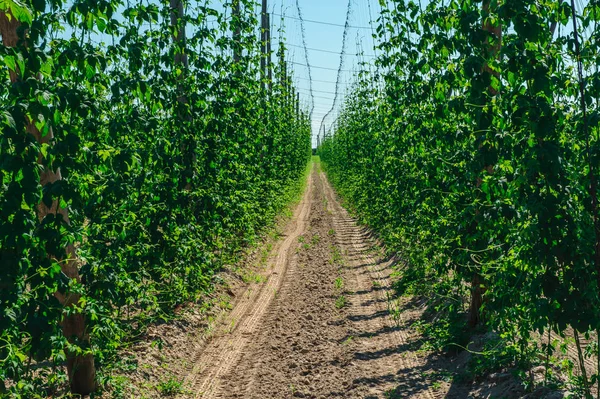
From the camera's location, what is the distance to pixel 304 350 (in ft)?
23.1

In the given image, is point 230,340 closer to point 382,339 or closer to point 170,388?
point 170,388

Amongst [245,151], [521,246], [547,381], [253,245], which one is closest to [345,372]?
[547,381]

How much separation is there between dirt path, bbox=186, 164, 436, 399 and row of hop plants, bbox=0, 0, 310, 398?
40.2 inches

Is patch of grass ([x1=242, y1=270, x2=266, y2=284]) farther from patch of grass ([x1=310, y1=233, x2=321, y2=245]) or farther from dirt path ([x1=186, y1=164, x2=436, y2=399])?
patch of grass ([x1=310, y1=233, x2=321, y2=245])

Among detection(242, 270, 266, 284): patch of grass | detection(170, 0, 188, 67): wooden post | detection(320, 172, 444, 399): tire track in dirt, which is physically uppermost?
detection(170, 0, 188, 67): wooden post

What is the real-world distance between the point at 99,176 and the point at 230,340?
3.68 m

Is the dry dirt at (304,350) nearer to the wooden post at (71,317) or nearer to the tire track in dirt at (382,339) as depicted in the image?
the tire track in dirt at (382,339)

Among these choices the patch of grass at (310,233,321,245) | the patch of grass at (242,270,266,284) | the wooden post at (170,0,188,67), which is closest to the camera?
the wooden post at (170,0,188,67)

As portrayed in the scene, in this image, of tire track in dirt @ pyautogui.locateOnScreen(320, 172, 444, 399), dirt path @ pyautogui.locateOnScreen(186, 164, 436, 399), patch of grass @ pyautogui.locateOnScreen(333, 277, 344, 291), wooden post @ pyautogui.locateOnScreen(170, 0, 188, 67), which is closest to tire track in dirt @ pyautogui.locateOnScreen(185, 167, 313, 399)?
dirt path @ pyautogui.locateOnScreen(186, 164, 436, 399)

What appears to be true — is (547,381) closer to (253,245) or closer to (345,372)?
(345,372)

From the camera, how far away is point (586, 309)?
3.84 metres

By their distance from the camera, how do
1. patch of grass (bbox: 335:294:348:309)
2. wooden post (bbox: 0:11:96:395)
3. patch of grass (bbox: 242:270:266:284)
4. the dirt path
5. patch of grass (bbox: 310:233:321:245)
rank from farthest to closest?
patch of grass (bbox: 310:233:321:245)
patch of grass (bbox: 242:270:266:284)
patch of grass (bbox: 335:294:348:309)
the dirt path
wooden post (bbox: 0:11:96:395)

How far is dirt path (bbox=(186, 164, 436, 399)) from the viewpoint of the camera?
19.7ft

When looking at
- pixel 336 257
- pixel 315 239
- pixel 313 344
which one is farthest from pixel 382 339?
pixel 315 239
